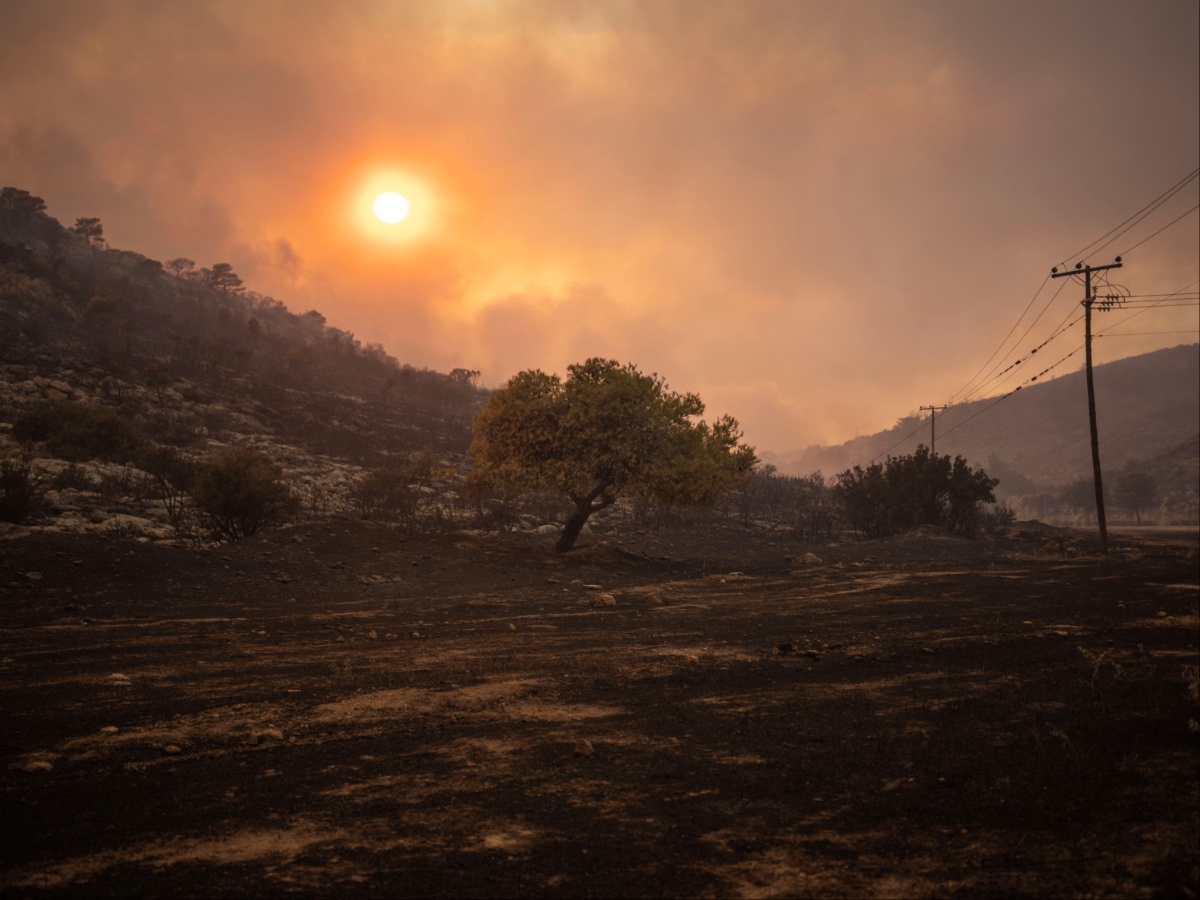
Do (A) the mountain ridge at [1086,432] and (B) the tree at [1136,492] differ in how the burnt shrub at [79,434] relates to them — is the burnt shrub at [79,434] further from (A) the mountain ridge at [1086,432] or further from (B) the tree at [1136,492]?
(A) the mountain ridge at [1086,432]

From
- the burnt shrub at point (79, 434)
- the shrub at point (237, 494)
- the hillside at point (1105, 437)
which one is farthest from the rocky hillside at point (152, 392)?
the hillside at point (1105, 437)

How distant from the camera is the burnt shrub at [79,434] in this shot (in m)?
27.0

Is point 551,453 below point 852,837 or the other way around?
the other way around

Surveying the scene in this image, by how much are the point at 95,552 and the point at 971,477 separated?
3757 cm

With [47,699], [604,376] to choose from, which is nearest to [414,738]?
[47,699]

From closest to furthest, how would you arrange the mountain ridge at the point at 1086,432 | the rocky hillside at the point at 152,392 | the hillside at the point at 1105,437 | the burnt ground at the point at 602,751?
the burnt ground at the point at 602,751
the rocky hillside at the point at 152,392
the hillside at the point at 1105,437
the mountain ridge at the point at 1086,432

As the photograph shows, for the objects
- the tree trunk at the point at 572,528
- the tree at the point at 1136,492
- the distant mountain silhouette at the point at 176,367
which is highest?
the distant mountain silhouette at the point at 176,367

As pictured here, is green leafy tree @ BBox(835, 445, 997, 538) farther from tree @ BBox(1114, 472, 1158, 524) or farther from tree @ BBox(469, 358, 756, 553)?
tree @ BBox(1114, 472, 1158, 524)

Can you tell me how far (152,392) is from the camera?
1614 inches

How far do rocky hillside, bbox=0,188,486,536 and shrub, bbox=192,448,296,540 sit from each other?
5.43 feet

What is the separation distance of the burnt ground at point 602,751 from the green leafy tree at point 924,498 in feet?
80.3

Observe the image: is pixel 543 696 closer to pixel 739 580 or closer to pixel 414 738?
pixel 414 738

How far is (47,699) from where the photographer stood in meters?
7.09

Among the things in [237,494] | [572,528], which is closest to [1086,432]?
[572,528]
